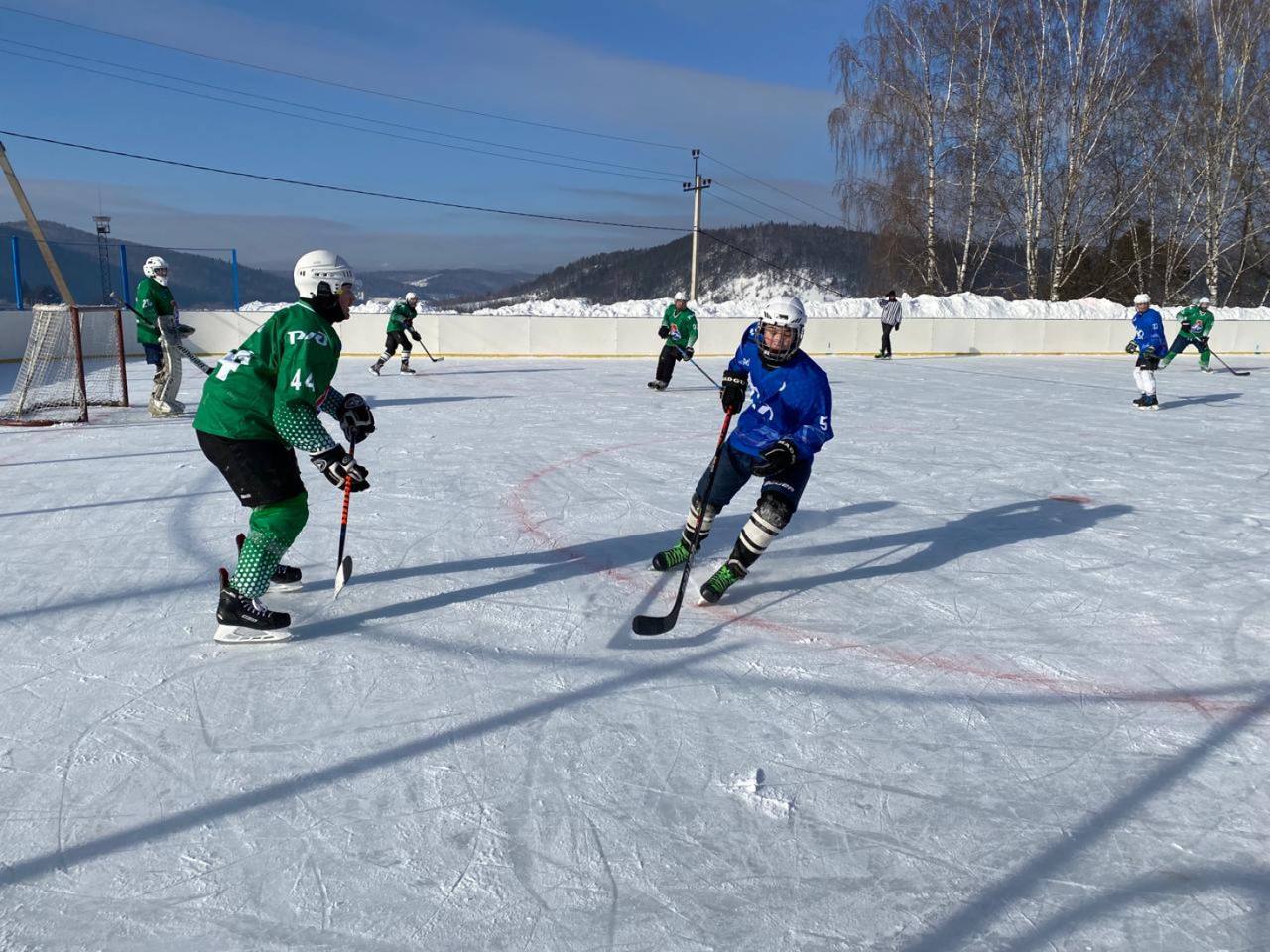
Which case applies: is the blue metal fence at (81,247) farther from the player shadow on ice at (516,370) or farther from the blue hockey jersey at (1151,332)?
the blue hockey jersey at (1151,332)

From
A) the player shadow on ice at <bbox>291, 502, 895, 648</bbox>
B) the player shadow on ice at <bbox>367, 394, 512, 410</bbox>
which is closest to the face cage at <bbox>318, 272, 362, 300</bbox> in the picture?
the player shadow on ice at <bbox>291, 502, 895, 648</bbox>

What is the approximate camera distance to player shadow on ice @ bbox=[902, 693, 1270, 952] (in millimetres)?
1801

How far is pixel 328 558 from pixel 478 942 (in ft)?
8.97

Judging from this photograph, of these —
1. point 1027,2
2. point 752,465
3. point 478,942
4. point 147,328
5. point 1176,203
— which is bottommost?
point 478,942

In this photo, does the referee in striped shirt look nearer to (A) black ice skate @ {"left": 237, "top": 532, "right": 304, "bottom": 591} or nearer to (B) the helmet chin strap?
(A) black ice skate @ {"left": 237, "top": 532, "right": 304, "bottom": 591}

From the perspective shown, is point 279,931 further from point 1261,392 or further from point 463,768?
point 1261,392

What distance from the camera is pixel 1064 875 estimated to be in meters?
1.99

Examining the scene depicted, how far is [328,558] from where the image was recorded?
4.21 meters

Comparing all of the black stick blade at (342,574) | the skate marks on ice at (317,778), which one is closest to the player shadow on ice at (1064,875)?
the skate marks on ice at (317,778)

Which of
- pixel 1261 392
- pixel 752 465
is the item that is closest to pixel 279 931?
pixel 752 465

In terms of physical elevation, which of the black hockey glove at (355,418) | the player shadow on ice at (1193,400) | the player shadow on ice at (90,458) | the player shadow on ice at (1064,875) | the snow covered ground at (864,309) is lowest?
the player shadow on ice at (1064,875)

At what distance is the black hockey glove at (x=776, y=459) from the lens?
346 cm

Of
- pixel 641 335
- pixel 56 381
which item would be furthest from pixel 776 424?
pixel 641 335

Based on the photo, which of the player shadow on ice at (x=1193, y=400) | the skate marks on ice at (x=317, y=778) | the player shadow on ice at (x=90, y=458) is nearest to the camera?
the skate marks on ice at (x=317, y=778)
